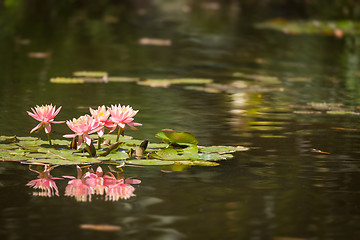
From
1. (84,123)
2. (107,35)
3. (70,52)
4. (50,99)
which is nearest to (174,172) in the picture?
(84,123)

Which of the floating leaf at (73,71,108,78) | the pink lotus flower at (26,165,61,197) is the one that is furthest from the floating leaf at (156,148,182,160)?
the floating leaf at (73,71,108,78)

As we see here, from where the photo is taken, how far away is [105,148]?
616 centimetres

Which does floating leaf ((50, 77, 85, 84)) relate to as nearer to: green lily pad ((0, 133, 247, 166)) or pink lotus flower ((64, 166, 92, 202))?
green lily pad ((0, 133, 247, 166))

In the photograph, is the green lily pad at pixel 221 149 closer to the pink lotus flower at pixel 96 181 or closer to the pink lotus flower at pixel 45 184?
the pink lotus flower at pixel 96 181

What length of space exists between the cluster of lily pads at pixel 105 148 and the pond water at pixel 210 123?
91 millimetres

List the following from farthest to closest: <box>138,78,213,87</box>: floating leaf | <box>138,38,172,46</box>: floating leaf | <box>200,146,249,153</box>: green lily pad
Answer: <box>138,38,172,46</box>: floating leaf, <box>138,78,213,87</box>: floating leaf, <box>200,146,249,153</box>: green lily pad

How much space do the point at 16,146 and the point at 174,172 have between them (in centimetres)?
114

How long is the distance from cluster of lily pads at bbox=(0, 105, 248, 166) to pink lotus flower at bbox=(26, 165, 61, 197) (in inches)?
7.8

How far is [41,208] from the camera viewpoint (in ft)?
15.4

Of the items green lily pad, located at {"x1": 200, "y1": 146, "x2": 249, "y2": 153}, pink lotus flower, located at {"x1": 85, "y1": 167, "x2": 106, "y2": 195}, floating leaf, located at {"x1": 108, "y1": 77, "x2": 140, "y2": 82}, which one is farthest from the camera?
floating leaf, located at {"x1": 108, "y1": 77, "x2": 140, "y2": 82}

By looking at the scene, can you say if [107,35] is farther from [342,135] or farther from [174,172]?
[174,172]

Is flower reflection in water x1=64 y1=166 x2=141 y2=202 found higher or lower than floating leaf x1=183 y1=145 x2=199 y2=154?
lower

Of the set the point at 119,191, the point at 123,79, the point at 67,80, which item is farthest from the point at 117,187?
the point at 123,79

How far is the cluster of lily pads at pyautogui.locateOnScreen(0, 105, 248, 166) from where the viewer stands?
19.0ft
